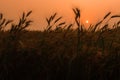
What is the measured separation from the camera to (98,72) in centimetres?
306

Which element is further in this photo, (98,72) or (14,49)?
(14,49)

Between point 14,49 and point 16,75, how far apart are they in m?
0.31

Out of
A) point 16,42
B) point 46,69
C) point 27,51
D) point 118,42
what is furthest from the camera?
point 118,42

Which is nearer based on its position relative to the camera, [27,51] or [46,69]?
[46,69]

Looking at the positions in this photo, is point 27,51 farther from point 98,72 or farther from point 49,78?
point 98,72

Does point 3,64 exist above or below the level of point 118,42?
below

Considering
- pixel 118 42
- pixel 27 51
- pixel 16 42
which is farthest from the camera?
pixel 118 42

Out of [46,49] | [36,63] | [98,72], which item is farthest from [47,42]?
[98,72]

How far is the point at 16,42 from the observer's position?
11.5ft

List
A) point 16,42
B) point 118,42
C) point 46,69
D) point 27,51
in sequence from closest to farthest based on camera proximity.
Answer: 1. point 46,69
2. point 27,51
3. point 16,42
4. point 118,42

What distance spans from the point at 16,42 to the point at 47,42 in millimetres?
347

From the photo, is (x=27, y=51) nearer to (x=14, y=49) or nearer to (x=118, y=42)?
(x=14, y=49)

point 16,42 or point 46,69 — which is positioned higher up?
point 16,42

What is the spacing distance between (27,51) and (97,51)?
73 centimetres
